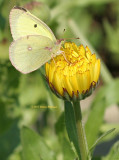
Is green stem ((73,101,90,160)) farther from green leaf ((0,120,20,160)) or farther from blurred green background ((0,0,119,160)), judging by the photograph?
green leaf ((0,120,20,160))

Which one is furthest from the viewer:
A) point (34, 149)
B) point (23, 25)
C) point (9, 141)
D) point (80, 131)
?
point (9, 141)

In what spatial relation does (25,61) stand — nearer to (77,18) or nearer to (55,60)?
(55,60)

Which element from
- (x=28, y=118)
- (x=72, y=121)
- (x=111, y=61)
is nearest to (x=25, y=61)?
(x=72, y=121)

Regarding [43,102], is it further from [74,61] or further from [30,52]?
[74,61]

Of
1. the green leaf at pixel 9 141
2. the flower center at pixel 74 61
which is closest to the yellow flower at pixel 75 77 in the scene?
the flower center at pixel 74 61

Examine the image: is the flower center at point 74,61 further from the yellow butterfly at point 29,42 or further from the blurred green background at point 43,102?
A: the blurred green background at point 43,102

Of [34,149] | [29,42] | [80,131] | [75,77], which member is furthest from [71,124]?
[29,42]

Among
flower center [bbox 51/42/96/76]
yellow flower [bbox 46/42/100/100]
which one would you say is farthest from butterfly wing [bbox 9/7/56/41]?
yellow flower [bbox 46/42/100/100]
